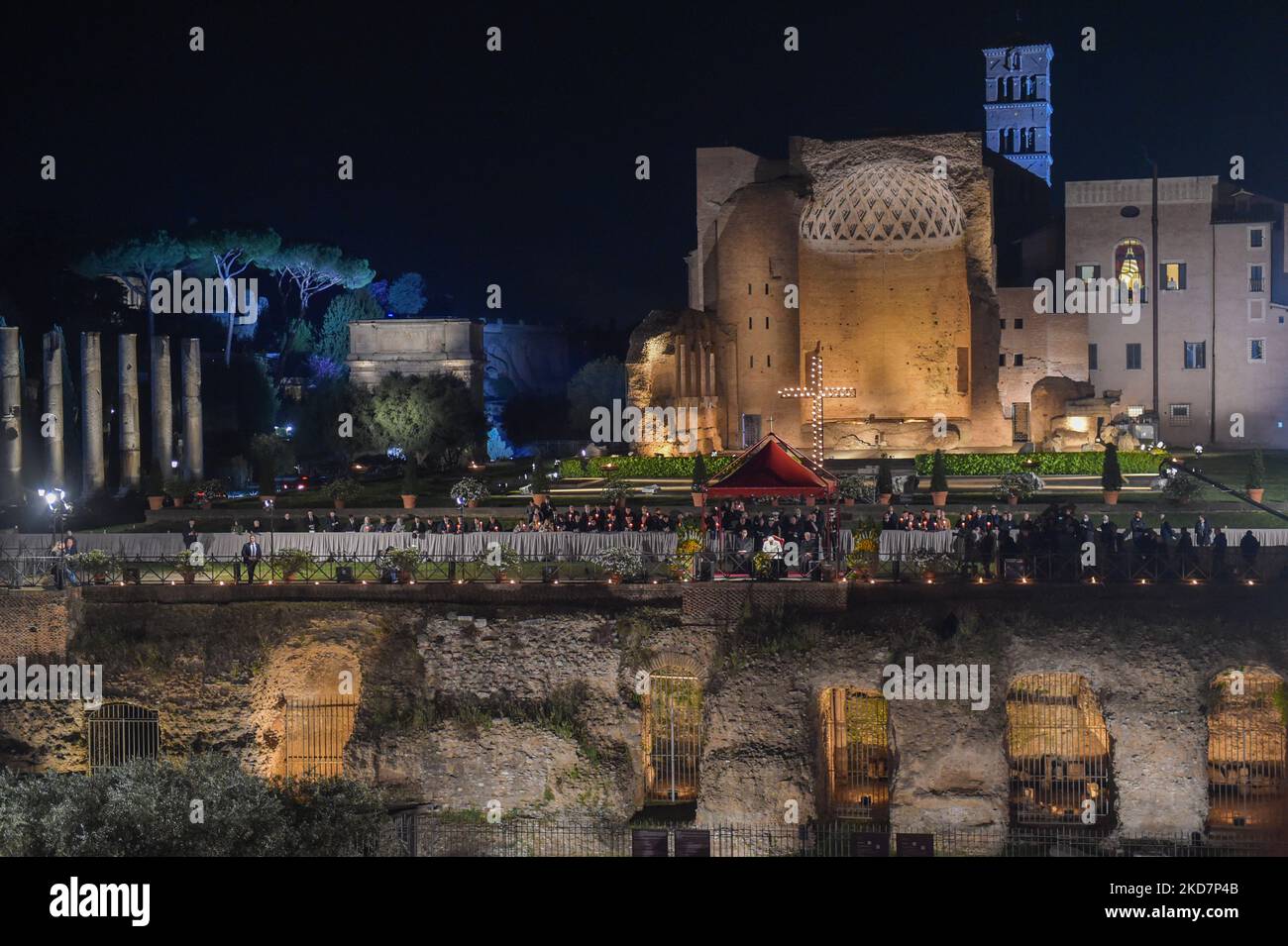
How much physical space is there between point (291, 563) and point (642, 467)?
19.6 m

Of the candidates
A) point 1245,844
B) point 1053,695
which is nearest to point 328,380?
point 1053,695

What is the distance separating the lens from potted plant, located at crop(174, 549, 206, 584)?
31688 millimetres

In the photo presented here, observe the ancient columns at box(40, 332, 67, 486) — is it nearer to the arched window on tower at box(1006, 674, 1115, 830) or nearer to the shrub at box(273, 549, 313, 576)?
the shrub at box(273, 549, 313, 576)

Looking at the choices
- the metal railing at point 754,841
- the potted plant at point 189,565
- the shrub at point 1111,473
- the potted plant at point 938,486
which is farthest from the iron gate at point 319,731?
the shrub at point 1111,473

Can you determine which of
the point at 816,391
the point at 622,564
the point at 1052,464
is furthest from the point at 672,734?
the point at 816,391

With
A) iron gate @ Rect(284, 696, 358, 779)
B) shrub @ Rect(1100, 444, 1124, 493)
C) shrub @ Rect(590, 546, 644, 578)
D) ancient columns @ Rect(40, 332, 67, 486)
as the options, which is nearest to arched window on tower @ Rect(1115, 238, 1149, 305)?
shrub @ Rect(1100, 444, 1124, 493)

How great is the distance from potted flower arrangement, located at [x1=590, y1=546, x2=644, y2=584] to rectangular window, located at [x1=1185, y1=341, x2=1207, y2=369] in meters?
39.9

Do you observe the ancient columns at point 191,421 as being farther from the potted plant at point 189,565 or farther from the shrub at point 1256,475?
the shrub at point 1256,475

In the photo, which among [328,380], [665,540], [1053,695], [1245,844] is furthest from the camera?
[328,380]

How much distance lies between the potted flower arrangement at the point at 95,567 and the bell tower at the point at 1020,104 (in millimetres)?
80918
